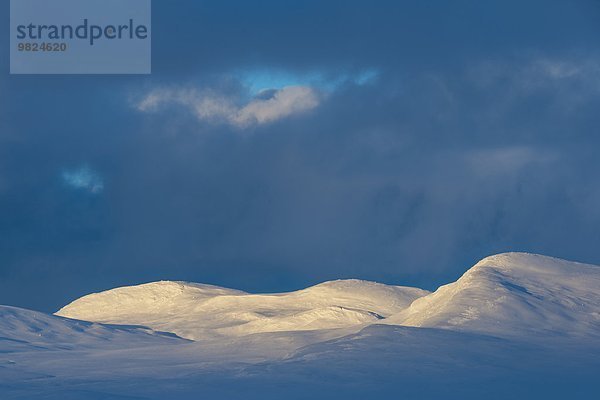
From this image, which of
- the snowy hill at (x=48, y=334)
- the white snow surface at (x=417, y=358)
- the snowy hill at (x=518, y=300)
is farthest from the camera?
the snowy hill at (x=48, y=334)

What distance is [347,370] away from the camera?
84250 millimetres

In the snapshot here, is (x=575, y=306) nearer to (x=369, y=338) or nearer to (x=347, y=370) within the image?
(x=369, y=338)

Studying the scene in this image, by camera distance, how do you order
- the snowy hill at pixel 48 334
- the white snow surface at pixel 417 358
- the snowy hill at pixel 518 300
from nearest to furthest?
the white snow surface at pixel 417 358
the snowy hill at pixel 518 300
the snowy hill at pixel 48 334

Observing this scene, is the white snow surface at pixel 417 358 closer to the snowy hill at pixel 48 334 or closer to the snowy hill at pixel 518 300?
the snowy hill at pixel 518 300

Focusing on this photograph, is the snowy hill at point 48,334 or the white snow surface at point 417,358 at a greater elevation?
the snowy hill at point 48,334

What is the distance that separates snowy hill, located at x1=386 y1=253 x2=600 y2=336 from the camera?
343 ft

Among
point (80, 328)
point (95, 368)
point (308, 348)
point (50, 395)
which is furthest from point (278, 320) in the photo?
point (50, 395)

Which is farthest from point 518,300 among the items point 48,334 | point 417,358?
point 48,334

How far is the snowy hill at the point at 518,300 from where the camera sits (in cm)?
10450

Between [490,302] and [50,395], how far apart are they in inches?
2152

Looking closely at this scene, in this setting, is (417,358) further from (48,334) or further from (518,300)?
(48,334)

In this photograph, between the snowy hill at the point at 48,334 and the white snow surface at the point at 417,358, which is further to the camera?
the snowy hill at the point at 48,334

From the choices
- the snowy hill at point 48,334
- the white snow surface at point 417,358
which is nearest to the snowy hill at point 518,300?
the white snow surface at point 417,358

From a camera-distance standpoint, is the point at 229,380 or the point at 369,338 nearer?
the point at 229,380
